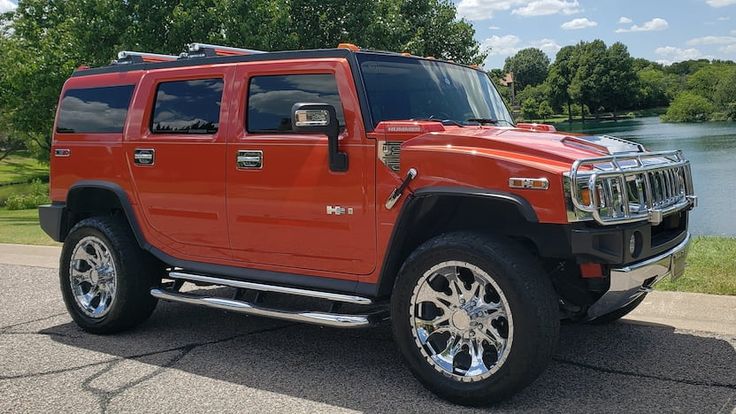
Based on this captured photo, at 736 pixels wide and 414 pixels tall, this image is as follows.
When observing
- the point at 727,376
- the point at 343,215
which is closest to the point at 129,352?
the point at 343,215

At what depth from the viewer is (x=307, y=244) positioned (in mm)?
4551

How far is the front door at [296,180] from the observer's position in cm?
430

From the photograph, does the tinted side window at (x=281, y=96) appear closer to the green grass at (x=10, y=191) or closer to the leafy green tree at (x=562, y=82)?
the green grass at (x=10, y=191)

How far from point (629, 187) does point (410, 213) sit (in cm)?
124

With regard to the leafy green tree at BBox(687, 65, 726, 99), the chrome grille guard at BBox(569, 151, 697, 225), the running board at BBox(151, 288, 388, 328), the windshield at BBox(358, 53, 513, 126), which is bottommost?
the running board at BBox(151, 288, 388, 328)

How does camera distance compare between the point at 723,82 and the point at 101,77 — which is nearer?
the point at 101,77

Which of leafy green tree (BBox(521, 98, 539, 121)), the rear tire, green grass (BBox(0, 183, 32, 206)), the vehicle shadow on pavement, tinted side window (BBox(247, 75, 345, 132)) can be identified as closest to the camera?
the vehicle shadow on pavement

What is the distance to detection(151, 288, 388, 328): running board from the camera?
416 cm

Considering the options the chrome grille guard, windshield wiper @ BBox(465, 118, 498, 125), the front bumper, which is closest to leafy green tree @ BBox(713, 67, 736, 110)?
windshield wiper @ BBox(465, 118, 498, 125)

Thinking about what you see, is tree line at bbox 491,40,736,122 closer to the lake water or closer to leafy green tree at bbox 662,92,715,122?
leafy green tree at bbox 662,92,715,122

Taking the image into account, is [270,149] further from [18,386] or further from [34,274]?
[34,274]

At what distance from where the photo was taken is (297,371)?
4.57 meters

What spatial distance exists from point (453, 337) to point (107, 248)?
306 centimetres

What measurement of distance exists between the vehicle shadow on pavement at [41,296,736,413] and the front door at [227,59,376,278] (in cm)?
69
